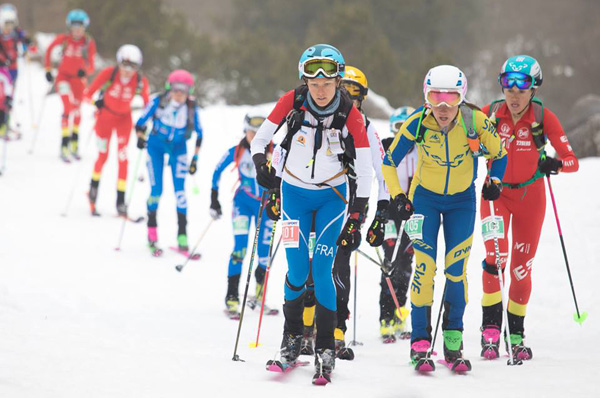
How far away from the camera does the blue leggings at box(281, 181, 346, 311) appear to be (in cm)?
562

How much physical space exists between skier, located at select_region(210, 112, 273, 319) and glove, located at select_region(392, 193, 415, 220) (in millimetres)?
2926

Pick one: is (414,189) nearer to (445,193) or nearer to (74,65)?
(445,193)

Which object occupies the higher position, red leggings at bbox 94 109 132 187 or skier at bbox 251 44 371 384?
red leggings at bbox 94 109 132 187

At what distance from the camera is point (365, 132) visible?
5688 millimetres

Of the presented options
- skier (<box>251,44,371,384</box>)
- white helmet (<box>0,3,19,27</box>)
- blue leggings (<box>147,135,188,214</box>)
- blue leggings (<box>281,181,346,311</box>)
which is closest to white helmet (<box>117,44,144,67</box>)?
blue leggings (<box>147,135,188,214</box>)

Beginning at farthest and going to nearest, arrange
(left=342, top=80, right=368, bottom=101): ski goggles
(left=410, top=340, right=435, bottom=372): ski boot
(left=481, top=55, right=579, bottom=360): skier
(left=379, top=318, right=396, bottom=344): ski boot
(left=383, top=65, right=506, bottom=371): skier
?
(left=379, top=318, right=396, bottom=344): ski boot
(left=342, top=80, right=368, bottom=101): ski goggles
(left=481, top=55, right=579, bottom=360): skier
(left=383, top=65, right=506, bottom=371): skier
(left=410, top=340, right=435, bottom=372): ski boot

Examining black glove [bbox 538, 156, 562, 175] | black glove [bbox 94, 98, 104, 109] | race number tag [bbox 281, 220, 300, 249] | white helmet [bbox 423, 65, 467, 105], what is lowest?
race number tag [bbox 281, 220, 300, 249]

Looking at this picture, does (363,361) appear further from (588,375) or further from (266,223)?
(266,223)

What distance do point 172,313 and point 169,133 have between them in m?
3.38

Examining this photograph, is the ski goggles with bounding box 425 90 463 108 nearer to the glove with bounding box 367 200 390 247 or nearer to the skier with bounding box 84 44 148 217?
the glove with bounding box 367 200 390 247

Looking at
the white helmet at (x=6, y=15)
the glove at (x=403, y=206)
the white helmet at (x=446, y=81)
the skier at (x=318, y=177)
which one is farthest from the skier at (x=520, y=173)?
the white helmet at (x=6, y=15)

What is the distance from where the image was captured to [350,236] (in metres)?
5.53

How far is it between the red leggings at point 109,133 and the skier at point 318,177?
730 centimetres

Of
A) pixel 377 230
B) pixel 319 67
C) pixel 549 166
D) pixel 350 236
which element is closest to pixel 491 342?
pixel 549 166
